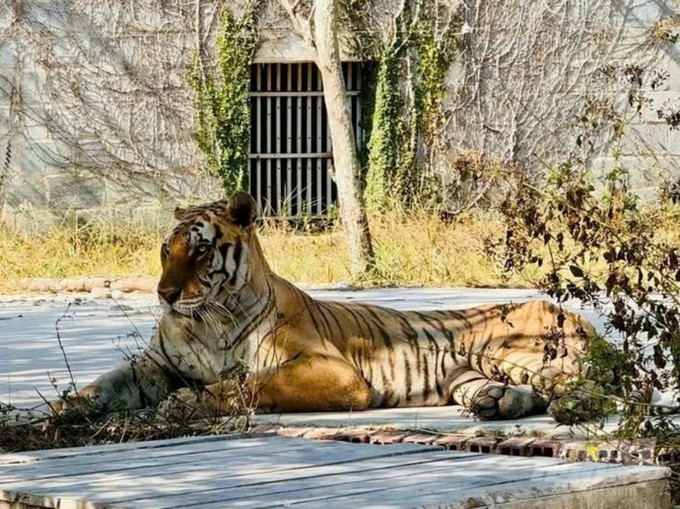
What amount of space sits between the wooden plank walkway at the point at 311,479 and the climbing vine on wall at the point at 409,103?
14576 millimetres

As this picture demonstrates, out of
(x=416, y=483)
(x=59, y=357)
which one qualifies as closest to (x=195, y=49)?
(x=59, y=357)

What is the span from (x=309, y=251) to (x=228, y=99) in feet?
10.2

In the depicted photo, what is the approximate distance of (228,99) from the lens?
19.2 metres

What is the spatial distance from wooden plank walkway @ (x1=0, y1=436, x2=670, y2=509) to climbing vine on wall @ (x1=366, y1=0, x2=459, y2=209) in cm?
1458

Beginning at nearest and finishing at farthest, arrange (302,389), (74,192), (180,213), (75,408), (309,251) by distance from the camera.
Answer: (75,408)
(302,389)
(180,213)
(309,251)
(74,192)

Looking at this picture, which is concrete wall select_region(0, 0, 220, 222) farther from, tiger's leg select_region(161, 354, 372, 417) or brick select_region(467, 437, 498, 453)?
brick select_region(467, 437, 498, 453)

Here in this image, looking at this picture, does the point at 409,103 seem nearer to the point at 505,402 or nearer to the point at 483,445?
the point at 505,402

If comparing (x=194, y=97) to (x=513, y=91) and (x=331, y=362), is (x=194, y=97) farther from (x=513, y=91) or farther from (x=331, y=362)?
(x=331, y=362)

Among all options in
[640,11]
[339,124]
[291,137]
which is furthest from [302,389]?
[640,11]

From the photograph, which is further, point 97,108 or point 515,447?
point 97,108

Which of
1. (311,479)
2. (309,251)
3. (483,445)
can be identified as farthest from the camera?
(309,251)

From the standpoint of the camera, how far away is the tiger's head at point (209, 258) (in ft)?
24.0

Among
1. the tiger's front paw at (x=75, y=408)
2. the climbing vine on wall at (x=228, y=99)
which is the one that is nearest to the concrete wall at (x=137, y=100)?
the climbing vine on wall at (x=228, y=99)

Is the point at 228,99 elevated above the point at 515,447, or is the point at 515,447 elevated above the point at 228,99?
the point at 228,99
